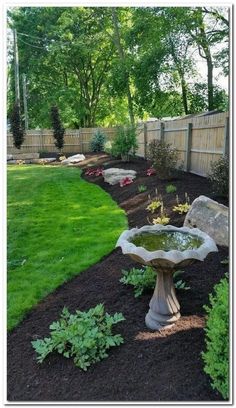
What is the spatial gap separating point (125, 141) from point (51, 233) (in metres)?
5.64

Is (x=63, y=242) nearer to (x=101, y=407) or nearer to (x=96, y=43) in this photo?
(x=101, y=407)

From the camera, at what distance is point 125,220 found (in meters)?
5.46

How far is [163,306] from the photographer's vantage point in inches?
98.3

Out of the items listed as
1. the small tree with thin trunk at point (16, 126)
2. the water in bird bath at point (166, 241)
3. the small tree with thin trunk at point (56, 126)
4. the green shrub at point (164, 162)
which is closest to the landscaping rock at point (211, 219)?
the water in bird bath at point (166, 241)

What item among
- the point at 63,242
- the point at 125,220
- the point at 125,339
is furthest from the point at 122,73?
the point at 125,339

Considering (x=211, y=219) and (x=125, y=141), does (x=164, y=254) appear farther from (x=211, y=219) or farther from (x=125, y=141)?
(x=125, y=141)

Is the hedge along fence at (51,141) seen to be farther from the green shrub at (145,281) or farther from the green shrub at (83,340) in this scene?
the green shrub at (83,340)

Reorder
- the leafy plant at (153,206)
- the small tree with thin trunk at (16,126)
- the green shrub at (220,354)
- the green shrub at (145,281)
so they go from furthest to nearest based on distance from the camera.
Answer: the small tree with thin trunk at (16,126) < the leafy plant at (153,206) < the green shrub at (145,281) < the green shrub at (220,354)

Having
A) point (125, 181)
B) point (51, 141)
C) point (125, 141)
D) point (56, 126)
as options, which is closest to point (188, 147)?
point (125, 181)

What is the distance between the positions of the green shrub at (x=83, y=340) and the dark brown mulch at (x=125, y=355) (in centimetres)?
5

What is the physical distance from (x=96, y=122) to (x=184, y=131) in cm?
1494

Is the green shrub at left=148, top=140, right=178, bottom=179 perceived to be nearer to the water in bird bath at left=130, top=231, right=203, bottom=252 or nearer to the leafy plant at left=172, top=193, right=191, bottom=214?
the leafy plant at left=172, top=193, right=191, bottom=214

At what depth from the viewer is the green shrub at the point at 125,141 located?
398 inches

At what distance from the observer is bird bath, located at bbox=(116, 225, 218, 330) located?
2.29 meters
